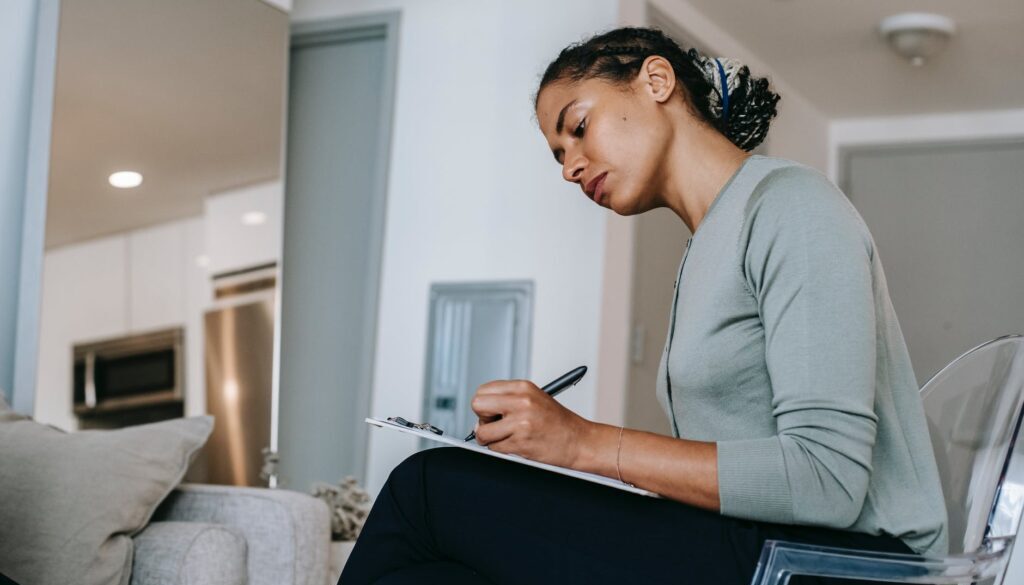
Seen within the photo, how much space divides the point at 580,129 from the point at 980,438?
0.57 metres

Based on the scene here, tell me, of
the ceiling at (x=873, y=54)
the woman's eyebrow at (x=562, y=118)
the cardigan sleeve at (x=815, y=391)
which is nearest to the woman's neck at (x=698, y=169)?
the woman's eyebrow at (x=562, y=118)

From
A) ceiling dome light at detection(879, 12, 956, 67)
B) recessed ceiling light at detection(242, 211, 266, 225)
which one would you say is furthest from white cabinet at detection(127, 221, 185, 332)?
ceiling dome light at detection(879, 12, 956, 67)

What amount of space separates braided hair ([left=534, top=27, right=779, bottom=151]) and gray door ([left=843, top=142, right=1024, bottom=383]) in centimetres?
396

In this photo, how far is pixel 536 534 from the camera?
1003 millimetres

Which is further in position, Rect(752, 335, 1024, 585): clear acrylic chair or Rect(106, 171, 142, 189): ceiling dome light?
Rect(106, 171, 142, 189): ceiling dome light

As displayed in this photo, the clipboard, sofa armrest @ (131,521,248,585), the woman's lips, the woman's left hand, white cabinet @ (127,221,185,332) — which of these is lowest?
sofa armrest @ (131,521,248,585)

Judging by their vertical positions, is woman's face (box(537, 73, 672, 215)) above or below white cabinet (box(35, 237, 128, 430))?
above

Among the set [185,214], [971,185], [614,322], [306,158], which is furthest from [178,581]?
[971,185]

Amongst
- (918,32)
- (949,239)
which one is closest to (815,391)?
(918,32)

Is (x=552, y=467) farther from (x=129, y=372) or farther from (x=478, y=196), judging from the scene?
(x=478, y=196)

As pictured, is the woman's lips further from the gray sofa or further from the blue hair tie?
the gray sofa

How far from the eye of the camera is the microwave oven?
2557 mm

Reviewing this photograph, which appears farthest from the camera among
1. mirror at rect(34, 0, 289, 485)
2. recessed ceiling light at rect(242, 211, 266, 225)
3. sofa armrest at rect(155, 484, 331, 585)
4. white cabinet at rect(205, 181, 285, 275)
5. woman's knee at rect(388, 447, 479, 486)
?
recessed ceiling light at rect(242, 211, 266, 225)

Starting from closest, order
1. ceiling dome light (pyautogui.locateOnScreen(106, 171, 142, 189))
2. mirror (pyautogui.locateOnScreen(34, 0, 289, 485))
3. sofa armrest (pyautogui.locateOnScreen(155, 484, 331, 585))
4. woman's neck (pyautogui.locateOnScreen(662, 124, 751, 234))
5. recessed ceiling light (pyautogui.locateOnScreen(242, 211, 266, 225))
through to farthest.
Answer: woman's neck (pyautogui.locateOnScreen(662, 124, 751, 234))
sofa armrest (pyautogui.locateOnScreen(155, 484, 331, 585))
mirror (pyautogui.locateOnScreen(34, 0, 289, 485))
ceiling dome light (pyautogui.locateOnScreen(106, 171, 142, 189))
recessed ceiling light (pyautogui.locateOnScreen(242, 211, 266, 225))
